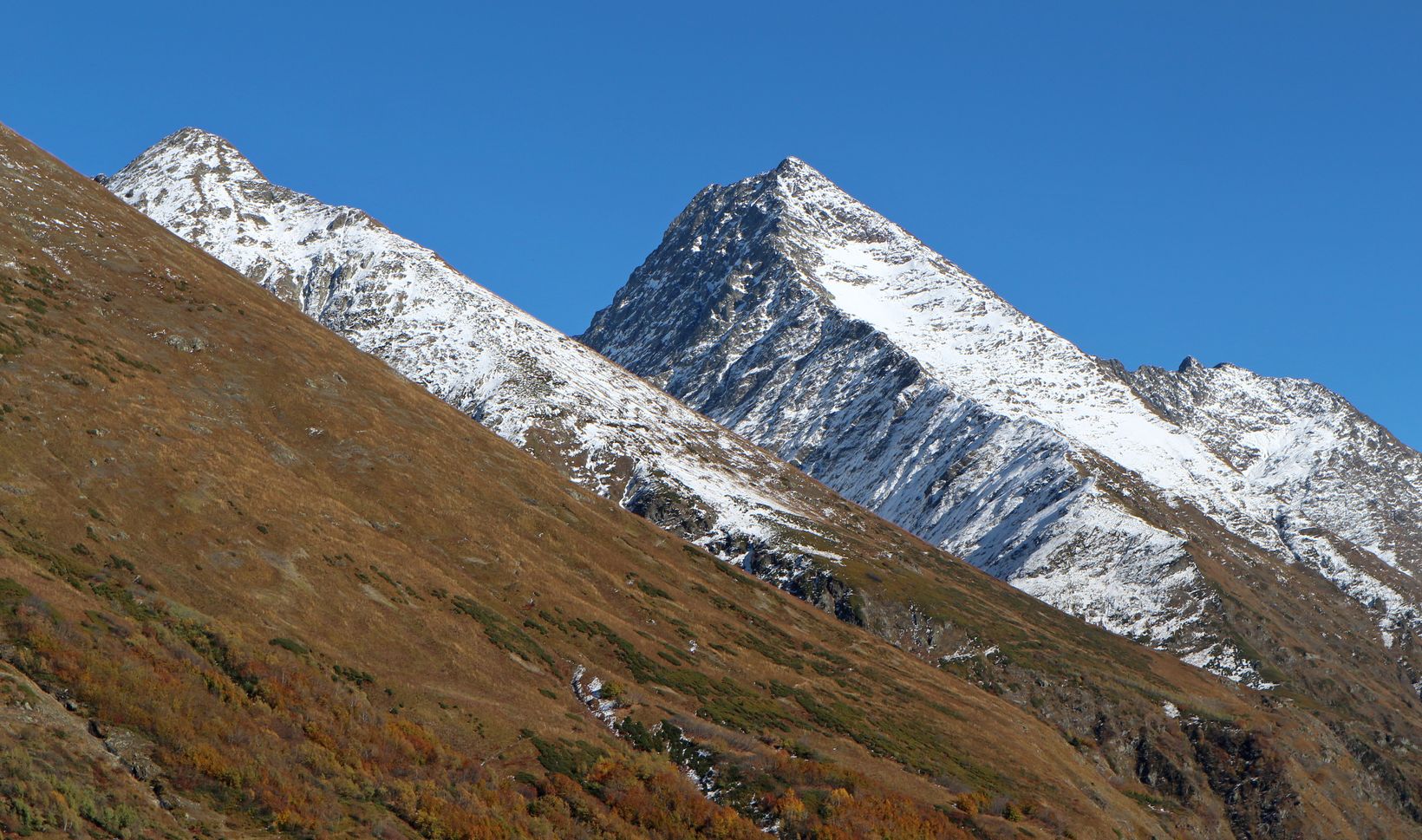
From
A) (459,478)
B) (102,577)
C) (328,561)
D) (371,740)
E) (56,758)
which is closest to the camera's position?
(56,758)

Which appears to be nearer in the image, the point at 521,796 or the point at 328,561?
the point at 521,796

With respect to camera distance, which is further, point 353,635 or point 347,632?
point 353,635

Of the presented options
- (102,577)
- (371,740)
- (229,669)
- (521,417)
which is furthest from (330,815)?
(521,417)

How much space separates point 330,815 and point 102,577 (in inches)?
733

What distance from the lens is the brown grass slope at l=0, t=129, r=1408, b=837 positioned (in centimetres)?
4238

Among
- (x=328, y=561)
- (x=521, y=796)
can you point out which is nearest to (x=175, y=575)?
(x=328, y=561)

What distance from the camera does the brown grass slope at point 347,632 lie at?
4238cm

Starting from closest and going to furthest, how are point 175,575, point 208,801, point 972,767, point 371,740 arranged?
1. point 208,801
2. point 371,740
3. point 175,575
4. point 972,767

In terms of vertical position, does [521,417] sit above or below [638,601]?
above

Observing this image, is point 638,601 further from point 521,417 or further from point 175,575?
point 521,417

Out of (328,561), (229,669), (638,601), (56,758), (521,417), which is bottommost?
(56,758)

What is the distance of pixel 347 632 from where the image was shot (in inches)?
2340

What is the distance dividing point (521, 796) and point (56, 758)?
57.4 ft

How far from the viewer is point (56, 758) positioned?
119 feet
